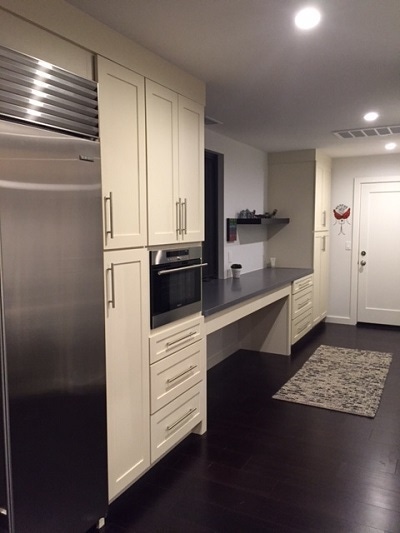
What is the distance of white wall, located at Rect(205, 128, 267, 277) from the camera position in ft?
15.4

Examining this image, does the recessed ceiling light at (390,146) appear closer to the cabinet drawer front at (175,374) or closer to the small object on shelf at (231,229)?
the small object on shelf at (231,229)

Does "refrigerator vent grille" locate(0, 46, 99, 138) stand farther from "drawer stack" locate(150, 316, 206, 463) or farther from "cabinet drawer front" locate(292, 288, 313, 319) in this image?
"cabinet drawer front" locate(292, 288, 313, 319)

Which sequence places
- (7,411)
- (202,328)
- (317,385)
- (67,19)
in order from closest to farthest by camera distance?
(7,411), (67,19), (202,328), (317,385)

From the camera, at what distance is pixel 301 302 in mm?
5305

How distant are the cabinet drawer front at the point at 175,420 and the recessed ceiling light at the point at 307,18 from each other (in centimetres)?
217

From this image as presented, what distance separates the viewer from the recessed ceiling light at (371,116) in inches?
148

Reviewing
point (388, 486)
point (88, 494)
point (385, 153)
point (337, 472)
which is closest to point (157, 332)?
point (88, 494)

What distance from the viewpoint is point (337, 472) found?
2.63 meters

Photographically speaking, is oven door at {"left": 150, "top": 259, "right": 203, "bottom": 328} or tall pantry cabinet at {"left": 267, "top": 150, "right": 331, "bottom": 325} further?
tall pantry cabinet at {"left": 267, "top": 150, "right": 331, "bottom": 325}

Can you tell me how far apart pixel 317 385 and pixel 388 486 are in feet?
5.00

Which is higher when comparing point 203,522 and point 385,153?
point 385,153

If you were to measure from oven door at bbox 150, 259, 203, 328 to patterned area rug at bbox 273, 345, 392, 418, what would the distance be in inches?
58.9

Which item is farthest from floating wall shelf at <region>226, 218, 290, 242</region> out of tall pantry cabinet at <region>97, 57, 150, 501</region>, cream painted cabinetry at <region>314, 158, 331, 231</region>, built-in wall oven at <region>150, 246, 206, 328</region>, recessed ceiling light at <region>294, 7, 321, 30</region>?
recessed ceiling light at <region>294, 7, 321, 30</region>

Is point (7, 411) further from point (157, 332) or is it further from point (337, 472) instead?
point (337, 472)
